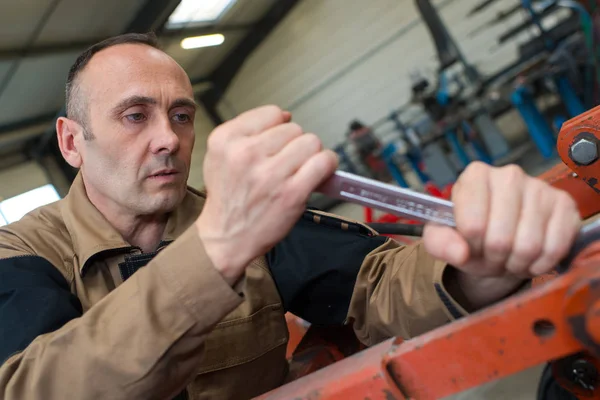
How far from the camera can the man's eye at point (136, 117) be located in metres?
1.31

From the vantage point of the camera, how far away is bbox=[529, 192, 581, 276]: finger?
25.0 inches

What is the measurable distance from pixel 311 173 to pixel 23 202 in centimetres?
720

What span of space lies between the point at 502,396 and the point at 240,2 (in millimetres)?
7085

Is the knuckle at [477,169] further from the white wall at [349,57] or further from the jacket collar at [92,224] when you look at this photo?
the white wall at [349,57]

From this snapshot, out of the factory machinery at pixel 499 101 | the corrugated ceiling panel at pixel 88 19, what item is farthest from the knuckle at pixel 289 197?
the corrugated ceiling panel at pixel 88 19

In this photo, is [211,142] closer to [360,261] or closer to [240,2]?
[360,261]

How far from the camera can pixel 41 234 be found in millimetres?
1169

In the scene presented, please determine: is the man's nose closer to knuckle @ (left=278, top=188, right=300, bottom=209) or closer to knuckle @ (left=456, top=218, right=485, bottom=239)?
knuckle @ (left=278, top=188, right=300, bottom=209)

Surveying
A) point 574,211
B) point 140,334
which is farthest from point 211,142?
point 574,211

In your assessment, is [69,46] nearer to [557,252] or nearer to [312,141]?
[312,141]

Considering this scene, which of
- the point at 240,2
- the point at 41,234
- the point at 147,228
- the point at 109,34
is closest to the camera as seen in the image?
the point at 41,234

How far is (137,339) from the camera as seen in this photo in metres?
0.70

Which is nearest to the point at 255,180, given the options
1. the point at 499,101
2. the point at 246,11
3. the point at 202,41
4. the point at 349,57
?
the point at 499,101

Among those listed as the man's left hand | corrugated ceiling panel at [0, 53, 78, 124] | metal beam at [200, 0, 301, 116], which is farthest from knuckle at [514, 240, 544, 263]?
metal beam at [200, 0, 301, 116]
